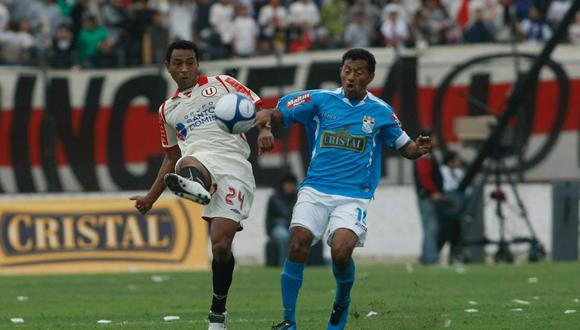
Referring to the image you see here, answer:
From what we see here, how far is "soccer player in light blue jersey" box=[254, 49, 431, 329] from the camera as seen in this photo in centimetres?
1103

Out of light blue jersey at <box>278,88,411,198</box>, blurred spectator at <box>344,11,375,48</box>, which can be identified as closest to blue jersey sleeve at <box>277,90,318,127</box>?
light blue jersey at <box>278,88,411,198</box>

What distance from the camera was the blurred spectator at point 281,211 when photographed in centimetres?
2336

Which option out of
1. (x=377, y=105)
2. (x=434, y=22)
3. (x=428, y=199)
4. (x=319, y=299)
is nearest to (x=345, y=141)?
(x=377, y=105)

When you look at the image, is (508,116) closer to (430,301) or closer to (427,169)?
(427,169)

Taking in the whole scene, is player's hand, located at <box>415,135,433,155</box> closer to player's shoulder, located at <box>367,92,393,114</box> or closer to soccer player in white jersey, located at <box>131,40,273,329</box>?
player's shoulder, located at <box>367,92,393,114</box>

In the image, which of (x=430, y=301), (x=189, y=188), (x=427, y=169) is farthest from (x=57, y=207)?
(x=189, y=188)

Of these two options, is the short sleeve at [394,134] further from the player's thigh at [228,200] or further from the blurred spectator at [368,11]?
the blurred spectator at [368,11]

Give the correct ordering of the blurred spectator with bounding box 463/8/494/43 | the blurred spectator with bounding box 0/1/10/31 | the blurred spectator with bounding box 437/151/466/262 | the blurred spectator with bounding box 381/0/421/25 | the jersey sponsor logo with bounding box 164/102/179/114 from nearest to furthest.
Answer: the jersey sponsor logo with bounding box 164/102/179/114 → the blurred spectator with bounding box 437/151/466/262 → the blurred spectator with bounding box 463/8/494/43 → the blurred spectator with bounding box 0/1/10/31 → the blurred spectator with bounding box 381/0/421/25

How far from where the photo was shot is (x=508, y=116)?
24.4 m

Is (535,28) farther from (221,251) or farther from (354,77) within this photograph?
(221,251)

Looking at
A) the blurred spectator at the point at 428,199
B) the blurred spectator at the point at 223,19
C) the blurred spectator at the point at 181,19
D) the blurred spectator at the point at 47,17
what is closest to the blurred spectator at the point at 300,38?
the blurred spectator at the point at 223,19

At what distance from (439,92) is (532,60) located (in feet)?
5.69

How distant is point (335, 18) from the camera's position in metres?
28.0

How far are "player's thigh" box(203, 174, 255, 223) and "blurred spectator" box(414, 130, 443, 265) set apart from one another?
1211cm
